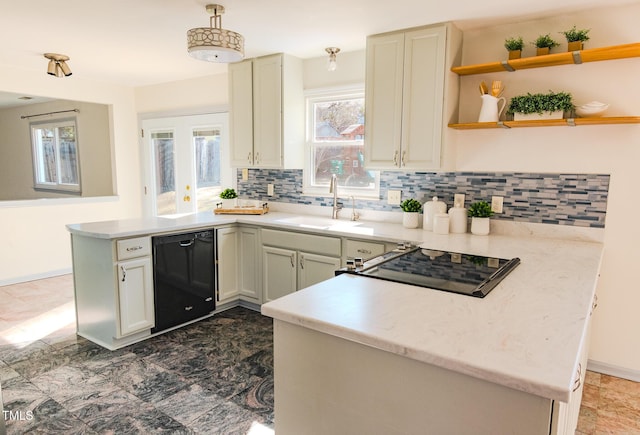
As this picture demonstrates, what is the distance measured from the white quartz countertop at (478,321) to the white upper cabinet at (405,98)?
130cm

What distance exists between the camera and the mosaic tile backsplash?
8.63ft

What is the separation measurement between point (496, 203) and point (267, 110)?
6.83ft

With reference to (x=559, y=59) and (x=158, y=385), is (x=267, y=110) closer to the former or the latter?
(x=559, y=59)

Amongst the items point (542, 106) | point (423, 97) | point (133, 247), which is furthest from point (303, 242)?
point (542, 106)

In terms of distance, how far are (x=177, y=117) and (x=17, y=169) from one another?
196cm

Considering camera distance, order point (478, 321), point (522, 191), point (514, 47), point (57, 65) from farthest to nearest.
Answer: point (57, 65), point (522, 191), point (514, 47), point (478, 321)

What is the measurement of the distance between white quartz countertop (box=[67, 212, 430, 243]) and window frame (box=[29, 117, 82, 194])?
7.68 feet

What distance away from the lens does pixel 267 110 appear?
12.2 feet

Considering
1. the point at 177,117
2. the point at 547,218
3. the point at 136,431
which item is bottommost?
the point at 136,431

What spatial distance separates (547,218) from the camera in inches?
109

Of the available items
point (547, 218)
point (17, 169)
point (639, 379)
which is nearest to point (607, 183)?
point (547, 218)

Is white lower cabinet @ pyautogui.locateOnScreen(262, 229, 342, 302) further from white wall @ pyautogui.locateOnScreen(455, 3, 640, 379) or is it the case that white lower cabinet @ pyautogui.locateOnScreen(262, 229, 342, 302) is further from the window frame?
the window frame

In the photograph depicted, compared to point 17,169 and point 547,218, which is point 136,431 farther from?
point 17,169

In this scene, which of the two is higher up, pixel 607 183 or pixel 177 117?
pixel 177 117
